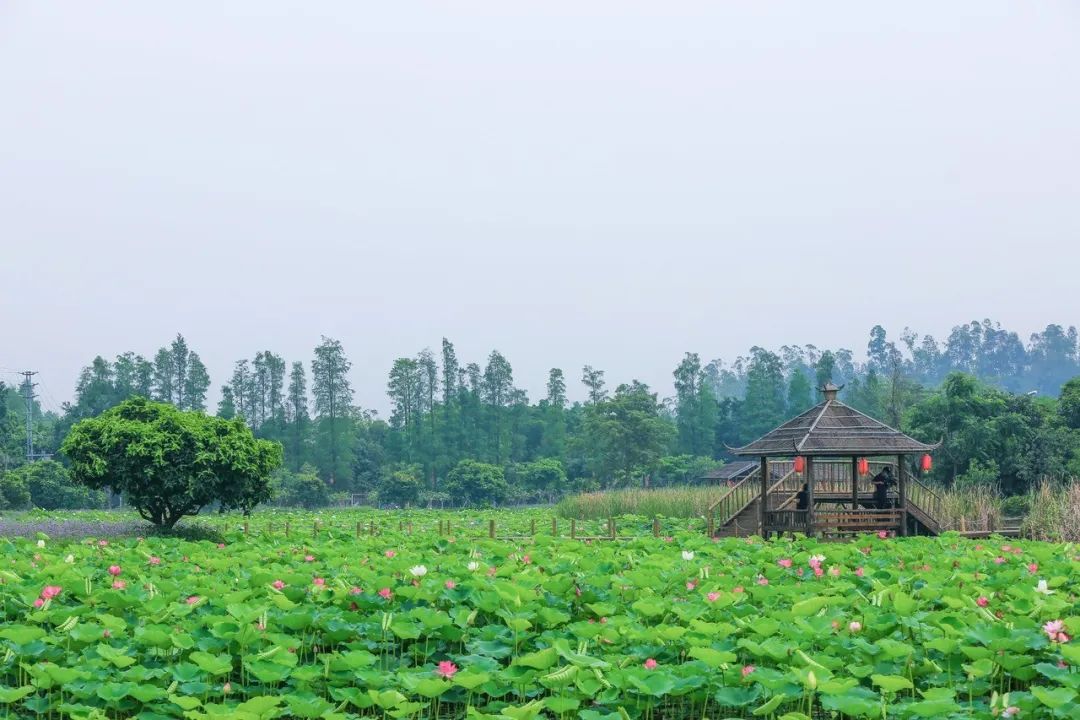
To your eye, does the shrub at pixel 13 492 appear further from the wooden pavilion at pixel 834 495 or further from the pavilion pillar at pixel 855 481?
the pavilion pillar at pixel 855 481

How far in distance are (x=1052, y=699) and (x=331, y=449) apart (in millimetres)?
47923

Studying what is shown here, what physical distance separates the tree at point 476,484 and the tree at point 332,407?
7.14 metres

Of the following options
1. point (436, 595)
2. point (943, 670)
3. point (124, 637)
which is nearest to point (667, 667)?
point (943, 670)

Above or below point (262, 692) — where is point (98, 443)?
above

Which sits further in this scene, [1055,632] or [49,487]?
[49,487]

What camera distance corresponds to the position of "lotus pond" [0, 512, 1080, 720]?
18.9 feet

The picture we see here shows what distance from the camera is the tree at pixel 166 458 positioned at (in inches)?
700

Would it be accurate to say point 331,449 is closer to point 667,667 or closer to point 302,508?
point 302,508

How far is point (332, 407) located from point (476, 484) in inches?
420

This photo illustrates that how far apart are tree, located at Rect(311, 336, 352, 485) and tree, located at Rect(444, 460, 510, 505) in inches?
281

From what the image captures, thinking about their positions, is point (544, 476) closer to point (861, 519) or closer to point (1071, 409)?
point (1071, 409)

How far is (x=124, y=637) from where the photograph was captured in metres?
6.93

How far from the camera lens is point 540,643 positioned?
689 centimetres

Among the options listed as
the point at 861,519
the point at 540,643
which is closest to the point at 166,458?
the point at 861,519
